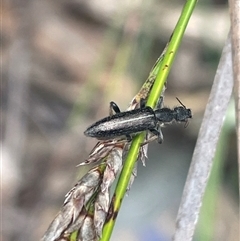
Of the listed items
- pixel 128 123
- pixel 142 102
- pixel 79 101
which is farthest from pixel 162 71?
pixel 79 101

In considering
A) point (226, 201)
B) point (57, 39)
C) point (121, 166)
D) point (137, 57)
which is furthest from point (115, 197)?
point (57, 39)

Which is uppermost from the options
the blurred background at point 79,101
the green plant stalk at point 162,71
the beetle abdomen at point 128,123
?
the blurred background at point 79,101

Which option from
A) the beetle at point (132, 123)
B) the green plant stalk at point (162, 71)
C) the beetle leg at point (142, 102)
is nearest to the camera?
the green plant stalk at point (162, 71)

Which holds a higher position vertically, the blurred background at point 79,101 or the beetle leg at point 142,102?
the blurred background at point 79,101

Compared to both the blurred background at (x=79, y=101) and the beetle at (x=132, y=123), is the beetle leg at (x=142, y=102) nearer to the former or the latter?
the beetle at (x=132, y=123)

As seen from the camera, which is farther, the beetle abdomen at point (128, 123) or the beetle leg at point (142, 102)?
the beetle abdomen at point (128, 123)

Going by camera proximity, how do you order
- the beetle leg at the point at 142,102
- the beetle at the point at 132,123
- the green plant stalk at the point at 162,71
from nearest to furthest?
the green plant stalk at the point at 162,71, the beetle leg at the point at 142,102, the beetle at the point at 132,123

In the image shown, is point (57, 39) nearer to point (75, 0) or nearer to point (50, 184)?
point (75, 0)

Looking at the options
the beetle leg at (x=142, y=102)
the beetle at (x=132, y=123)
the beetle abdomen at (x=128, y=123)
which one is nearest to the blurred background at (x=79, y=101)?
the beetle at (x=132, y=123)

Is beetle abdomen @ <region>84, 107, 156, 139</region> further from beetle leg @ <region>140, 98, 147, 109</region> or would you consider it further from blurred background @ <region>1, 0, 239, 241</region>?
blurred background @ <region>1, 0, 239, 241</region>

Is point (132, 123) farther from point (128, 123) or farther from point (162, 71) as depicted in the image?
point (162, 71)
